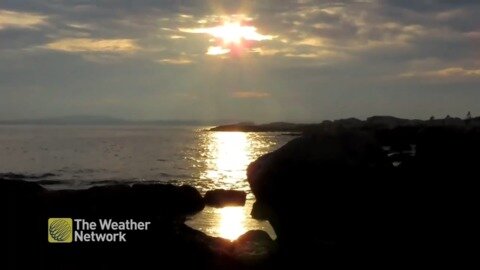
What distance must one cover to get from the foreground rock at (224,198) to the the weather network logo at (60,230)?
15264 millimetres

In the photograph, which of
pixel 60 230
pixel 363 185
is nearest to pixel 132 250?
pixel 60 230

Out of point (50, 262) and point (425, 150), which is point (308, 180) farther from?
point (50, 262)

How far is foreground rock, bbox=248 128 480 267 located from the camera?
2047 cm

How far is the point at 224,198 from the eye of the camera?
104ft

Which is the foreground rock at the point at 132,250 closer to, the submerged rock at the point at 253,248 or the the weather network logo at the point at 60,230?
the submerged rock at the point at 253,248

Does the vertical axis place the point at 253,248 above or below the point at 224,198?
above

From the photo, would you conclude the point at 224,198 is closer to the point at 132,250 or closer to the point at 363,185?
the point at 363,185

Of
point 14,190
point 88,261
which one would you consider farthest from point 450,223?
point 14,190

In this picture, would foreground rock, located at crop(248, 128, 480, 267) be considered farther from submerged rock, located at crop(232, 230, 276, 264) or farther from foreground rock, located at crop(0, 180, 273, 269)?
Result: foreground rock, located at crop(0, 180, 273, 269)

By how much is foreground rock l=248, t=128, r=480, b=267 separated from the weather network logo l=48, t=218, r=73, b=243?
759cm

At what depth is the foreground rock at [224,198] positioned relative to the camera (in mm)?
31109

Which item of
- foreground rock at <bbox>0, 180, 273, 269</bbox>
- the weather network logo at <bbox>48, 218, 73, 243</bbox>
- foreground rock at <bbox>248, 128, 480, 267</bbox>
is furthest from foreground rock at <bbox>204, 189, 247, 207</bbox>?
the weather network logo at <bbox>48, 218, 73, 243</bbox>

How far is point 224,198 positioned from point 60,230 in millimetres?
16418

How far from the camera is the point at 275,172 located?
22.3m
